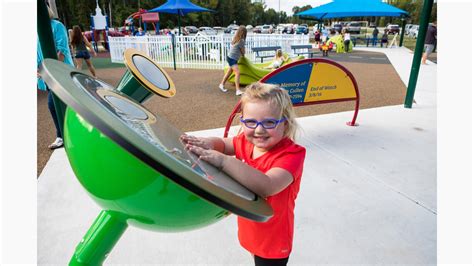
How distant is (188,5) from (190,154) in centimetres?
1435

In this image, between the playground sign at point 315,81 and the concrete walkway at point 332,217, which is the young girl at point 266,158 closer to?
the concrete walkway at point 332,217

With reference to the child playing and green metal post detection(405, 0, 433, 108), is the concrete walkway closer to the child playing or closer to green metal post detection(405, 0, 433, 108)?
green metal post detection(405, 0, 433, 108)

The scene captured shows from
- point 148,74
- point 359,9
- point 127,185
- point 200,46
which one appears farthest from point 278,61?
point 359,9

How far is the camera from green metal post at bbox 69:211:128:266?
97 centimetres

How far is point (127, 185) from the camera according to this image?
2.29ft

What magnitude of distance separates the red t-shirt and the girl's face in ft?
0.18

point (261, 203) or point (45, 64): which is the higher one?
point (45, 64)

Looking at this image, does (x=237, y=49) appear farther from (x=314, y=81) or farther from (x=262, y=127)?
(x=262, y=127)

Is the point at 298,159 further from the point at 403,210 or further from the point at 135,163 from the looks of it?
the point at 403,210

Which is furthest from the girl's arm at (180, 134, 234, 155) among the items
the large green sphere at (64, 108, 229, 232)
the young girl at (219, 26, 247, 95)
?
the young girl at (219, 26, 247, 95)

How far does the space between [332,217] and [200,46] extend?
942 centimetres

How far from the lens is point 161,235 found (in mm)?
2061

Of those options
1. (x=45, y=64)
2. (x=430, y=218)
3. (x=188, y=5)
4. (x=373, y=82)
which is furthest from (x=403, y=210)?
(x=188, y=5)

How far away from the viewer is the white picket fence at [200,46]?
10.5 m
